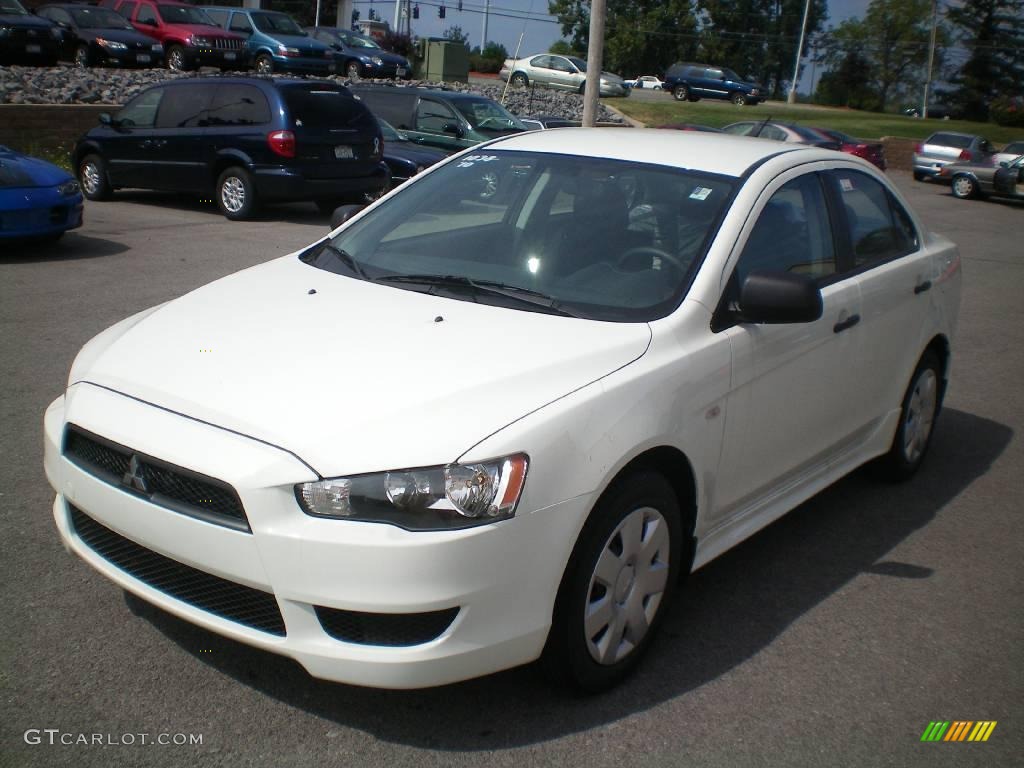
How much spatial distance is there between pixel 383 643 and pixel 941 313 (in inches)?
152

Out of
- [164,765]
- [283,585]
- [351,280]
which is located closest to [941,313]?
[351,280]

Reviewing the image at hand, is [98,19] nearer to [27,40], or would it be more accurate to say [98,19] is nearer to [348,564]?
[27,40]

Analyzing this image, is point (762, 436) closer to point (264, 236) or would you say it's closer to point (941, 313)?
point (941, 313)

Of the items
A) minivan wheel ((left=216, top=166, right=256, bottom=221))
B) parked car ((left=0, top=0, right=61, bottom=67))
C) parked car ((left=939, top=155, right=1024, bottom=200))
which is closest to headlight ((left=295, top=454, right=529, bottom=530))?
minivan wheel ((left=216, top=166, right=256, bottom=221))

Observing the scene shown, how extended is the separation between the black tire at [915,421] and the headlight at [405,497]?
3199mm

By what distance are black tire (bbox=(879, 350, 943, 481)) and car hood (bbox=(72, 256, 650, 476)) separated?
2419 mm

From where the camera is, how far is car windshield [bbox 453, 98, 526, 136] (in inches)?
687

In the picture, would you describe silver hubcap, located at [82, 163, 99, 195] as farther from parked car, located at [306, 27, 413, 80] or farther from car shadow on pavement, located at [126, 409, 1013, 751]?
parked car, located at [306, 27, 413, 80]

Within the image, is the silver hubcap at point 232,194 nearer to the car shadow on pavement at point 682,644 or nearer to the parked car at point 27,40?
the car shadow on pavement at point 682,644

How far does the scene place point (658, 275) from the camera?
4012 millimetres

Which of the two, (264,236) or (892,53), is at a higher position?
(892,53)

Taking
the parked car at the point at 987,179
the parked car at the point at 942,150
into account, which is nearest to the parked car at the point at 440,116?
the parked car at the point at 987,179

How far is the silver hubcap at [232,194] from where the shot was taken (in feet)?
47.2

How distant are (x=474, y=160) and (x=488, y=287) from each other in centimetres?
116
